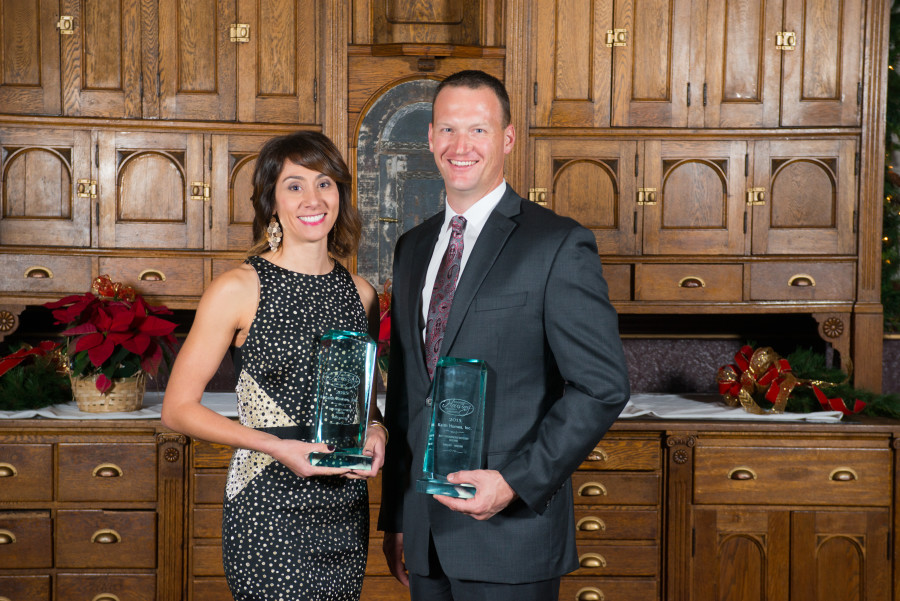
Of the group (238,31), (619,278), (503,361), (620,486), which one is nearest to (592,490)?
(620,486)

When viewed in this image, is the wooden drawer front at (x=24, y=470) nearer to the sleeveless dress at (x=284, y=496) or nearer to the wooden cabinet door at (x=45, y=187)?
the wooden cabinet door at (x=45, y=187)

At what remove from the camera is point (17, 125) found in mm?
3037

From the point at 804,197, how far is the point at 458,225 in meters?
2.07

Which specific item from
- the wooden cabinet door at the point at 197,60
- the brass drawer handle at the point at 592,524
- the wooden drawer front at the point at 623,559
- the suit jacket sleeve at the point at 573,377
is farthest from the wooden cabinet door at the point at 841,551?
the wooden cabinet door at the point at 197,60

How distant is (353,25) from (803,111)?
1818 mm

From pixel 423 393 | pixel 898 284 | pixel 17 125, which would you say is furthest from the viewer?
pixel 898 284

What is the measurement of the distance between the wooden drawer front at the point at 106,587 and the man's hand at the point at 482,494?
1.94 metres

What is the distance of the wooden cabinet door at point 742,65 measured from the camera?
10.2 feet

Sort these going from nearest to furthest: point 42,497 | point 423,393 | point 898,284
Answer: point 423,393 < point 42,497 < point 898,284

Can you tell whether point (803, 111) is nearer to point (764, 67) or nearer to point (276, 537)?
point (764, 67)

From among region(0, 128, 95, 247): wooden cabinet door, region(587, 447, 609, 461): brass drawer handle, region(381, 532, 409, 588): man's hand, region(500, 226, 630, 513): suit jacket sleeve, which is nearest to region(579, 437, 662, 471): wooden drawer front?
region(587, 447, 609, 461): brass drawer handle

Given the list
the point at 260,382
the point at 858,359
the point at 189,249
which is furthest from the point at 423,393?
the point at 858,359

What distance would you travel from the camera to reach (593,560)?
2.89 metres

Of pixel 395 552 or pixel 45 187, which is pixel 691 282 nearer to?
pixel 395 552
